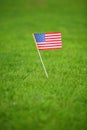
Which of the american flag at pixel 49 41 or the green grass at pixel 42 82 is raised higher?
the american flag at pixel 49 41

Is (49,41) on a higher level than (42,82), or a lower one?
higher

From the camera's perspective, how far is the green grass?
5824mm

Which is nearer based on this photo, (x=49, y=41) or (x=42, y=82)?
(x=42, y=82)

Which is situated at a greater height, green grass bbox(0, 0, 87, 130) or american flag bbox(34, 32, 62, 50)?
american flag bbox(34, 32, 62, 50)

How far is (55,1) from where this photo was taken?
2650cm

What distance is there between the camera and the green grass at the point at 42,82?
229 inches

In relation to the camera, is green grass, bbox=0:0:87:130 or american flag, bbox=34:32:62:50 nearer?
green grass, bbox=0:0:87:130

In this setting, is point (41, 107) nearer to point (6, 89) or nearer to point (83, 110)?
point (83, 110)

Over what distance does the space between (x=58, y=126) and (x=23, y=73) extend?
315cm

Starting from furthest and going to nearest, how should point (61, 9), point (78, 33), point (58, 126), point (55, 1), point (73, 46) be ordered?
1. point (55, 1)
2. point (61, 9)
3. point (78, 33)
4. point (73, 46)
5. point (58, 126)

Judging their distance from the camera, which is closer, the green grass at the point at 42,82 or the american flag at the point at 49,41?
the green grass at the point at 42,82

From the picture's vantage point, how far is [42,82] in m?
7.67

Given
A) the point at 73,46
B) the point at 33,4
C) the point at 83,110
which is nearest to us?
the point at 83,110

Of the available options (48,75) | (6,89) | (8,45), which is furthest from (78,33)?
(6,89)
